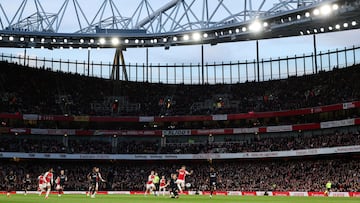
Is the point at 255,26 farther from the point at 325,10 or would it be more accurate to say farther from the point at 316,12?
the point at 325,10

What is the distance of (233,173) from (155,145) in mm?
13160

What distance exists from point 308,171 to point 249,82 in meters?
24.1

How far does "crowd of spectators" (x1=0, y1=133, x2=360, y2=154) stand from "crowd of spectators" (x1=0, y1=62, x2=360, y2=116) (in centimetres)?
430

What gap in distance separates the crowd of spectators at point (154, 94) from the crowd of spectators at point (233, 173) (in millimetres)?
7774

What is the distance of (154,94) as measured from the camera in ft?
282

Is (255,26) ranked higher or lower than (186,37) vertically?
lower

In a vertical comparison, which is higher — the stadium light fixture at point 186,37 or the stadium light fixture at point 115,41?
the stadium light fixture at point 115,41

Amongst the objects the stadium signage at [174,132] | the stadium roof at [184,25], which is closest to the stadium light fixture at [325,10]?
the stadium roof at [184,25]

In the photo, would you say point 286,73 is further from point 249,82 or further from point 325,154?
point 325,154

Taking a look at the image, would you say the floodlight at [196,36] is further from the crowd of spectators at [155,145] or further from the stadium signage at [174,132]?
the stadium signage at [174,132]

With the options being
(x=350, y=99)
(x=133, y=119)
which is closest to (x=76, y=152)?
(x=133, y=119)

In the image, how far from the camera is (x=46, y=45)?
2633 inches

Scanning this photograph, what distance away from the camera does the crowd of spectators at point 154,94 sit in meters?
73.3

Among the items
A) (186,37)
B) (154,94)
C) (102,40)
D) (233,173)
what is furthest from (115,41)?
(233,173)
